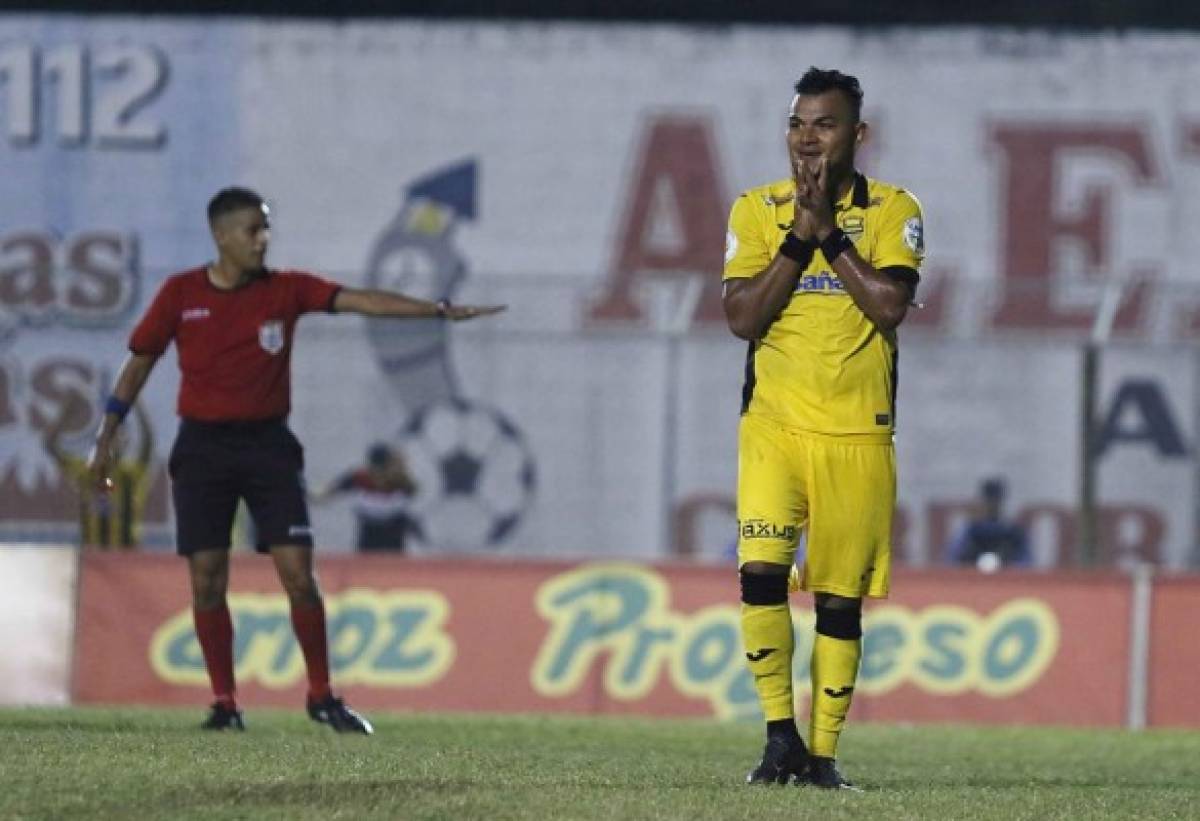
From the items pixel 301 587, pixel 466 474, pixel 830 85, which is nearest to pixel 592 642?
pixel 301 587

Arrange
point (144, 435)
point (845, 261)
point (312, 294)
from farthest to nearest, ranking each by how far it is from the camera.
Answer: point (144, 435) < point (312, 294) < point (845, 261)

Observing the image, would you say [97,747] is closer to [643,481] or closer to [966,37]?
[643,481]

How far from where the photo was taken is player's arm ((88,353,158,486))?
37.2 ft

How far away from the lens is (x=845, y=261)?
846 centimetres

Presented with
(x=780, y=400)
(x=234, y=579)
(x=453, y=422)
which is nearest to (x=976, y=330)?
(x=453, y=422)

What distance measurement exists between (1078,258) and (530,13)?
529cm

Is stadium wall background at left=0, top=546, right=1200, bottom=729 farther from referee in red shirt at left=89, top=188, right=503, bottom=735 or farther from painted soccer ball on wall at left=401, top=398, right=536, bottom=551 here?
painted soccer ball on wall at left=401, top=398, right=536, bottom=551

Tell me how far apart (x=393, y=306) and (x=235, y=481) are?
925 millimetres

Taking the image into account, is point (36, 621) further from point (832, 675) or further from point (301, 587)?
point (832, 675)

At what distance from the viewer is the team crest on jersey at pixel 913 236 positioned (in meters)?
8.69

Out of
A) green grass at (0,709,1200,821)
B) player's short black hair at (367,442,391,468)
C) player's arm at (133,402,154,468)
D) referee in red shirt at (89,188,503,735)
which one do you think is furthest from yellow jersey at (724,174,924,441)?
player's short black hair at (367,442,391,468)

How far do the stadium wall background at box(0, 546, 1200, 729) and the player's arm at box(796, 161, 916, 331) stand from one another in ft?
25.1

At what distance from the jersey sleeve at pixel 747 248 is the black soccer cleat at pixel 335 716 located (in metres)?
3.42

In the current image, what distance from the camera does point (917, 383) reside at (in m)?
23.3
